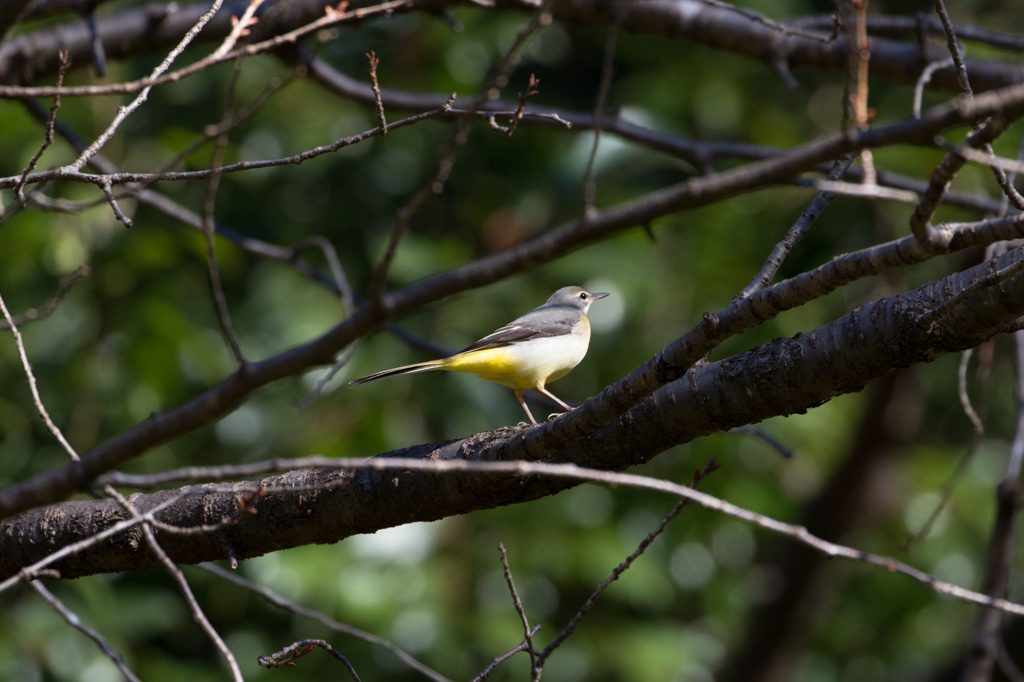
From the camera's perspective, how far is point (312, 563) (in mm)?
6773

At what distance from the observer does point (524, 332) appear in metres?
5.55

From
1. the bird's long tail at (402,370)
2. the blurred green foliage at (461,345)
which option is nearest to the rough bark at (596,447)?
the bird's long tail at (402,370)

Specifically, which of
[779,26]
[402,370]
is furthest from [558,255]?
[402,370]

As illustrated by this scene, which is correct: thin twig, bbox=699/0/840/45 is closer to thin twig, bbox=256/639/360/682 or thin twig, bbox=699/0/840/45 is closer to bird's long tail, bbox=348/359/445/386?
bird's long tail, bbox=348/359/445/386

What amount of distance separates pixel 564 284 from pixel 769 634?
4023mm

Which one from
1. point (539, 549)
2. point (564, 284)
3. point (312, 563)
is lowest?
point (539, 549)

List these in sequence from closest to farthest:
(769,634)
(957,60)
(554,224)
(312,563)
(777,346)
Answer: (957,60) → (777,346) → (312,563) → (554,224) → (769,634)

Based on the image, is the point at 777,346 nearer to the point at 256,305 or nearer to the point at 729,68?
the point at 256,305

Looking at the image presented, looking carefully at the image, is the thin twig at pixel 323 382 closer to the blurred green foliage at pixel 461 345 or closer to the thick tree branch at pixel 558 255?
the thick tree branch at pixel 558 255

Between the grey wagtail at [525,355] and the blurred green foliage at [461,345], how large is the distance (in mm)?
1493

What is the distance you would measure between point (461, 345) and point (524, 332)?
188 centimetres

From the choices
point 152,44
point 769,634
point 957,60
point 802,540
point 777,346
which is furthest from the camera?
point 769,634

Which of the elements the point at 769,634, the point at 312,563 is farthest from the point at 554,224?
the point at 769,634

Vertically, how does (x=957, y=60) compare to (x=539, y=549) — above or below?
above
